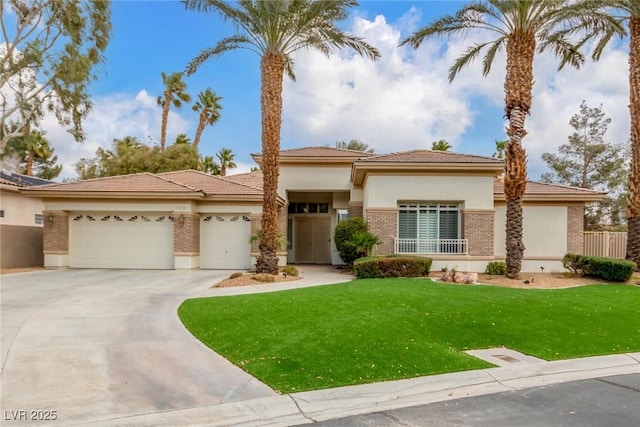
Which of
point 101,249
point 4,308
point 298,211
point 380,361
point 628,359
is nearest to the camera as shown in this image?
point 380,361

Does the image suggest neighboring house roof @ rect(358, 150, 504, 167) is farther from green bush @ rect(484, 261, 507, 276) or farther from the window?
green bush @ rect(484, 261, 507, 276)

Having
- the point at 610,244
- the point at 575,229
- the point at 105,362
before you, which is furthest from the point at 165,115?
the point at 105,362

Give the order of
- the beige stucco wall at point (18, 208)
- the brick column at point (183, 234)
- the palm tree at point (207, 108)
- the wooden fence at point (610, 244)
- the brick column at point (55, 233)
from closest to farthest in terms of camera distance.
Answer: the brick column at point (183, 234) → the brick column at point (55, 233) → the wooden fence at point (610, 244) → the beige stucco wall at point (18, 208) → the palm tree at point (207, 108)

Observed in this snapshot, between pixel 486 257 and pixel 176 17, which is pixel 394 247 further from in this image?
pixel 176 17

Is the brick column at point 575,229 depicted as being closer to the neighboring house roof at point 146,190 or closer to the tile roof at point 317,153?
the tile roof at point 317,153

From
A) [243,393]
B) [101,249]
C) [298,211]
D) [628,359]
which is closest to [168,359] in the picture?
[243,393]

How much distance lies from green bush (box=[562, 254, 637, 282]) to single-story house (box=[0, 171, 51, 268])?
77.7ft

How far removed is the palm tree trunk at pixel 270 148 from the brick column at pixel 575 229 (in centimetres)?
1295

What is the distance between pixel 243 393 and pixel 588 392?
181 inches

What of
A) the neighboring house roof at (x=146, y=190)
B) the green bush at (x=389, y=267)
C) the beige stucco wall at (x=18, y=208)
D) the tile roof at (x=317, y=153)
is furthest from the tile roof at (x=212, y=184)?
the beige stucco wall at (x=18, y=208)

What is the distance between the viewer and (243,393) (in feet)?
18.6

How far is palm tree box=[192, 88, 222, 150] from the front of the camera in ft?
144

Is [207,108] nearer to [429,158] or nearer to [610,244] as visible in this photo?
[429,158]

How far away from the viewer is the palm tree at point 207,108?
43812 mm
